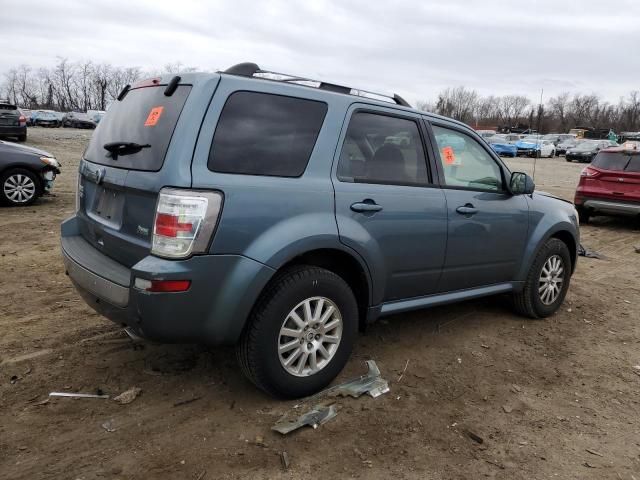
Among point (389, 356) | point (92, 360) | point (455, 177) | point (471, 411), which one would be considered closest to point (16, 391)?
point (92, 360)

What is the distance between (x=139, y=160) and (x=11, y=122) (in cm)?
2104

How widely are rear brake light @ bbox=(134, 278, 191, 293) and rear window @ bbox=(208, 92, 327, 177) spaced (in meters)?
0.62

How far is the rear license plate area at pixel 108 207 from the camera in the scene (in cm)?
309

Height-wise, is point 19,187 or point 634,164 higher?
point 634,164

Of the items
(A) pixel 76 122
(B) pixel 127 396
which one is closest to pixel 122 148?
(B) pixel 127 396

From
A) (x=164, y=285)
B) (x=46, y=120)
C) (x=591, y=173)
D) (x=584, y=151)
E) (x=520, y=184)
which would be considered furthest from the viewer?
(x=46, y=120)

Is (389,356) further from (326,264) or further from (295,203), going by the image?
(295,203)

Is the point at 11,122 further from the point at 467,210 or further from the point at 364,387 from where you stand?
the point at 364,387

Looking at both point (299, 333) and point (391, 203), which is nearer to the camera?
point (299, 333)

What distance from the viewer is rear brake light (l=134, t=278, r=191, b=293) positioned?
2.69m

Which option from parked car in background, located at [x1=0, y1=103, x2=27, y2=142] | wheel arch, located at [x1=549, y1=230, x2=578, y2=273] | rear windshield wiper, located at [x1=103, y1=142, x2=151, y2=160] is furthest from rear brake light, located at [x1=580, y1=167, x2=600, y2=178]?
parked car in background, located at [x1=0, y1=103, x2=27, y2=142]

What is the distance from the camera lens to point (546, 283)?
16.3 ft

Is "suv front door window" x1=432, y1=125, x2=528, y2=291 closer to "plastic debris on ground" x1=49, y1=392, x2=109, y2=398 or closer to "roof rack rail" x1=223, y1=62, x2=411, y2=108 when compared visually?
"roof rack rail" x1=223, y1=62, x2=411, y2=108

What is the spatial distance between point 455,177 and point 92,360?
2946 mm
